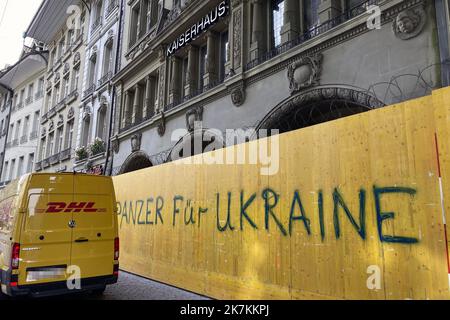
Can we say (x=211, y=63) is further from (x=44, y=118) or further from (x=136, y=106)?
(x=44, y=118)

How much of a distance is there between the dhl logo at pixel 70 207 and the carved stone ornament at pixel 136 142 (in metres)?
9.57

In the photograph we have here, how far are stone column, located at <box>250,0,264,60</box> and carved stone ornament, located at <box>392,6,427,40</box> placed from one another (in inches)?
173

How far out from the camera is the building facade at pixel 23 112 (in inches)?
1289

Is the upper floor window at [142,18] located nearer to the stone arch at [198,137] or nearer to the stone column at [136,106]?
the stone column at [136,106]

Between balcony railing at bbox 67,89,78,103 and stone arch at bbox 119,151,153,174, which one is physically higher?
balcony railing at bbox 67,89,78,103

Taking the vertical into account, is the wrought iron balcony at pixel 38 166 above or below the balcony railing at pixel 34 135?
below

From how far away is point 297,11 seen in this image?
10078 millimetres

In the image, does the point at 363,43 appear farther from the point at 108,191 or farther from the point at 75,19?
the point at 75,19

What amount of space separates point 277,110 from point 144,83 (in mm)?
10222

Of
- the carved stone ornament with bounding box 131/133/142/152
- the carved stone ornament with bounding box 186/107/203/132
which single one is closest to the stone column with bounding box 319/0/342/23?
the carved stone ornament with bounding box 186/107/203/132

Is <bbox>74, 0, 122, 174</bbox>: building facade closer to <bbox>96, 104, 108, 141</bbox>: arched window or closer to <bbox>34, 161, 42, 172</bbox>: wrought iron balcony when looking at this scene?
<bbox>96, 104, 108, 141</bbox>: arched window

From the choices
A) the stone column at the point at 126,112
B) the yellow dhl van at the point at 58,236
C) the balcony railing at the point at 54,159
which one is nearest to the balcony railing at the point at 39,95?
the balcony railing at the point at 54,159

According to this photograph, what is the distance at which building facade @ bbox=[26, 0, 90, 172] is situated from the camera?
25811mm

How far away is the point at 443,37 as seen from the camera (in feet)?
21.1
